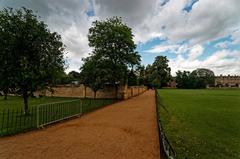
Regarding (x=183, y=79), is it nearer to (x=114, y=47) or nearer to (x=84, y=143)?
(x=114, y=47)

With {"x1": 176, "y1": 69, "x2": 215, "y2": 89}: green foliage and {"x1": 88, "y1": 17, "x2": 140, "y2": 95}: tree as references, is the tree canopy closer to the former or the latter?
{"x1": 88, "y1": 17, "x2": 140, "y2": 95}: tree

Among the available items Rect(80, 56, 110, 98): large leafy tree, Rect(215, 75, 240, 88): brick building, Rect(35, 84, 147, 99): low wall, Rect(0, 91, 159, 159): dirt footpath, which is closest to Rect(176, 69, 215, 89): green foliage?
Rect(215, 75, 240, 88): brick building

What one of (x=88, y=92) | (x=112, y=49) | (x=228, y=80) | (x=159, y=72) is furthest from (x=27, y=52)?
(x=228, y=80)

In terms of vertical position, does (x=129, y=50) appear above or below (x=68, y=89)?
above

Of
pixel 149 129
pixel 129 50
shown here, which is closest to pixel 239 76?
pixel 129 50

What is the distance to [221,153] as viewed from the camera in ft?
17.1

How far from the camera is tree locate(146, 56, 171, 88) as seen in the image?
78750mm

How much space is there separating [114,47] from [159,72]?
5906 centimetres

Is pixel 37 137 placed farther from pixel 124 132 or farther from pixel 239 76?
pixel 239 76

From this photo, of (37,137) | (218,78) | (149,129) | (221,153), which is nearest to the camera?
(221,153)

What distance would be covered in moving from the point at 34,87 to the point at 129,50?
1612 cm

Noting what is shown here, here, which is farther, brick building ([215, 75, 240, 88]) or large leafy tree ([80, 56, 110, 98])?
brick building ([215, 75, 240, 88])

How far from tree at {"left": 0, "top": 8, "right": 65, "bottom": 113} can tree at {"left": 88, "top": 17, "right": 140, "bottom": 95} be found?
12.6 metres

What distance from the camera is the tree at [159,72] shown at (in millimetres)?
78750
